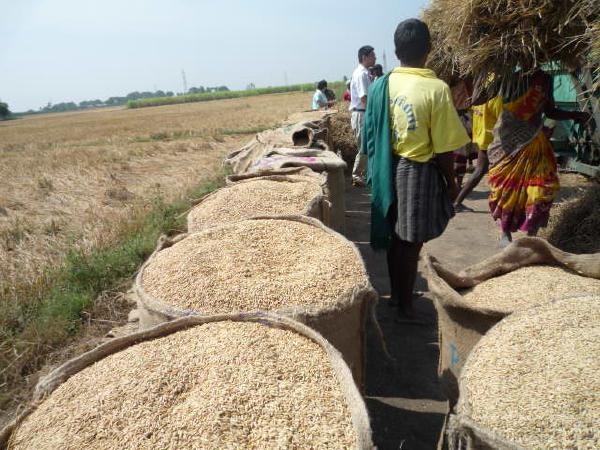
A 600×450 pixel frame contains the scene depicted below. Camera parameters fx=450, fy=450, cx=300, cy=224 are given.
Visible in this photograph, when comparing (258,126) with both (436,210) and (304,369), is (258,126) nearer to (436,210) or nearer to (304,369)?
(436,210)

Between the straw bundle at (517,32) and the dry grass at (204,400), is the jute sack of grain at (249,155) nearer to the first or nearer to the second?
the straw bundle at (517,32)

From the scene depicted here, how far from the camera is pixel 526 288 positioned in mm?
1823

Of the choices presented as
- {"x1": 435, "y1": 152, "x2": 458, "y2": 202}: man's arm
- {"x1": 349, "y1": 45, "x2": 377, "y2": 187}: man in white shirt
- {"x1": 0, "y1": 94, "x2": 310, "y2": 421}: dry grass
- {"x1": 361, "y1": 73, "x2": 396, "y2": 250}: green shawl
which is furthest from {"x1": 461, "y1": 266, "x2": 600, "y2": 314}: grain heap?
{"x1": 349, "y1": 45, "x2": 377, "y2": 187}: man in white shirt

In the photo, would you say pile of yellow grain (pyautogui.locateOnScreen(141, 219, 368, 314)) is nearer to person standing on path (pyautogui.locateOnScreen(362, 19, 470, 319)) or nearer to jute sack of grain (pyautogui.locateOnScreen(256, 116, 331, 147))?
person standing on path (pyautogui.locateOnScreen(362, 19, 470, 319))

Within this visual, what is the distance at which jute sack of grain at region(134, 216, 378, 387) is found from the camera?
166cm

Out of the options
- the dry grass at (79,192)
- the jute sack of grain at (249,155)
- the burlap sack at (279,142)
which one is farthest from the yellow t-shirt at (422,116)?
the dry grass at (79,192)

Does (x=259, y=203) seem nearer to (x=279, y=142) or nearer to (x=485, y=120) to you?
(x=485, y=120)

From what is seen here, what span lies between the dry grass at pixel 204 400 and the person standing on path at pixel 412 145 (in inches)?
56.3

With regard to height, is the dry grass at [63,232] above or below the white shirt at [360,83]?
below

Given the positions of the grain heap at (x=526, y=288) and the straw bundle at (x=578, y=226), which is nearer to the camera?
the grain heap at (x=526, y=288)

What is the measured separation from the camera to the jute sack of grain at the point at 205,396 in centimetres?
111

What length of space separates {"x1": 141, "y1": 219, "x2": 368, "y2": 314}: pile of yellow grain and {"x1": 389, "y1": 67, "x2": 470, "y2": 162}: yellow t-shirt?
75 centimetres

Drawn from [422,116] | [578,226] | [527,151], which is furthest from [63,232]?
[578,226]

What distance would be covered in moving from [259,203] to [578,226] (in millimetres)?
2602
